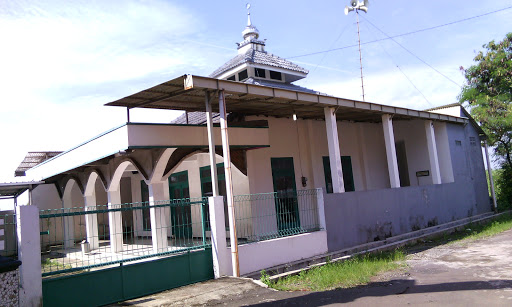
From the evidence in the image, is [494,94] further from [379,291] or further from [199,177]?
[379,291]

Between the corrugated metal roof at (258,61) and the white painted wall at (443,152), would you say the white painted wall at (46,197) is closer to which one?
the corrugated metal roof at (258,61)

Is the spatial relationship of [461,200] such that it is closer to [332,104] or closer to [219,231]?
[332,104]

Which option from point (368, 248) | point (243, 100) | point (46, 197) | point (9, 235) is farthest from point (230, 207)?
point (46, 197)

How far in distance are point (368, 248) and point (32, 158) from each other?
49.5 feet

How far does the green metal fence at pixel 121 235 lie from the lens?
772cm

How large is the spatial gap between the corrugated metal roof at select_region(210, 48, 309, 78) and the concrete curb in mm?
9666

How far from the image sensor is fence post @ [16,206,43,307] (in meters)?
6.14

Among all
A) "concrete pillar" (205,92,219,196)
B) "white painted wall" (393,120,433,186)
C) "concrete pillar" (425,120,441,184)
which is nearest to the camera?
"concrete pillar" (205,92,219,196)

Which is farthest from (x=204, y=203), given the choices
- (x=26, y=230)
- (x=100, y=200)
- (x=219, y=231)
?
(x=100, y=200)

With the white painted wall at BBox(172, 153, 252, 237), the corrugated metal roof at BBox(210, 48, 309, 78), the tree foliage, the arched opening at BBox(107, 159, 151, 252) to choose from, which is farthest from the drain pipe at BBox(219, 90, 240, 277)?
the tree foliage

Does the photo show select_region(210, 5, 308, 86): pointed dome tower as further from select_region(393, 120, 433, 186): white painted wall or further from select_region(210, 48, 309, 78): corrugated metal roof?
select_region(393, 120, 433, 186): white painted wall

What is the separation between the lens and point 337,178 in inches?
452

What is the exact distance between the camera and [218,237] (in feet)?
28.1

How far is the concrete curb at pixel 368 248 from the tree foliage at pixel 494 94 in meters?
5.61
